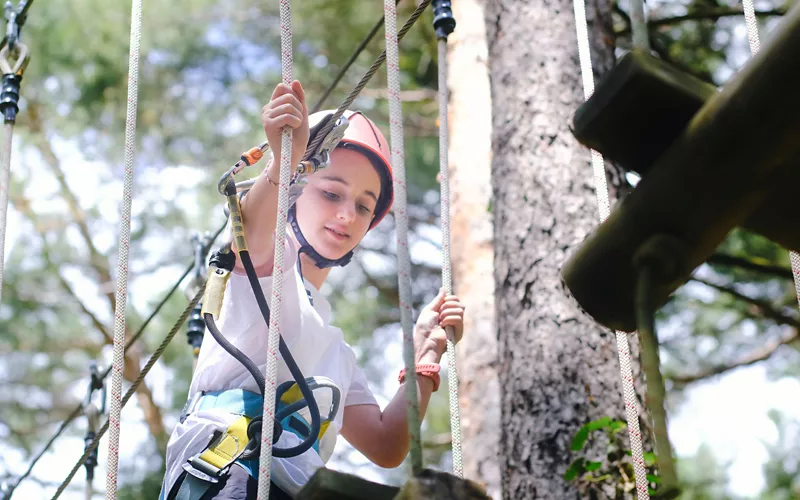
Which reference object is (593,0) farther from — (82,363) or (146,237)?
(82,363)

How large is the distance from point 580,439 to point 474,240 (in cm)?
166

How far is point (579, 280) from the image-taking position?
1115 millimetres

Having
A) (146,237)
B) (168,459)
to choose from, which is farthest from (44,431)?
(168,459)

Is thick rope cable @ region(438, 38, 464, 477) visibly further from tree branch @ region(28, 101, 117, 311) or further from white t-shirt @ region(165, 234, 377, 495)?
tree branch @ region(28, 101, 117, 311)

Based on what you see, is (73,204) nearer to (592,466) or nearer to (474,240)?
(474,240)

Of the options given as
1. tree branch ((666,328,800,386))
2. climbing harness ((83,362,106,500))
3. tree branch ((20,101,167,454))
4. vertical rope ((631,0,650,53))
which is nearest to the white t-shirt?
vertical rope ((631,0,650,53))

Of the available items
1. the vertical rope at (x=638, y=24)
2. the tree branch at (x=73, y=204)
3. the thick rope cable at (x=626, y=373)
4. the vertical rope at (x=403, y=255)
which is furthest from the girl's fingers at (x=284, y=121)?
the tree branch at (x=73, y=204)

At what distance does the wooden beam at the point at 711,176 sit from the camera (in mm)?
942

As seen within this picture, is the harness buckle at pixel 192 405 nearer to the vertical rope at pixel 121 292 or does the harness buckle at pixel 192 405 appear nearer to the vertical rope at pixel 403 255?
the vertical rope at pixel 121 292

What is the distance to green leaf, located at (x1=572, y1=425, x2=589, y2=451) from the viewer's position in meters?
2.45

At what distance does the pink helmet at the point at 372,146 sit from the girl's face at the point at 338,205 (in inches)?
0.8

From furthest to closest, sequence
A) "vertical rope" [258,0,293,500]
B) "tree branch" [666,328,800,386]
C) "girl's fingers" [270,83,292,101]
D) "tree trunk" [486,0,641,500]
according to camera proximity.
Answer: "tree branch" [666,328,800,386] < "tree trunk" [486,0,641,500] < "girl's fingers" [270,83,292,101] < "vertical rope" [258,0,293,500]

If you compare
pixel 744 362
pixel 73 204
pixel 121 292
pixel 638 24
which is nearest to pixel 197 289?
pixel 121 292

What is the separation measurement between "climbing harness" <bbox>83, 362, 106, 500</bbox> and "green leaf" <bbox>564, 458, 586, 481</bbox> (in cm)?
128
